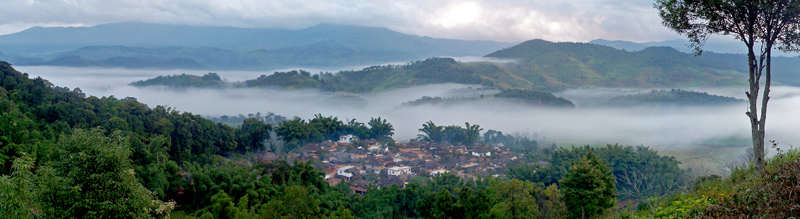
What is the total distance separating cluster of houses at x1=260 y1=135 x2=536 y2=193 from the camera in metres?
28.6

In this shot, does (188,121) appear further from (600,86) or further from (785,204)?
(600,86)

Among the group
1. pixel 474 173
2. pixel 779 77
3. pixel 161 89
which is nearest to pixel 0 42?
pixel 161 89

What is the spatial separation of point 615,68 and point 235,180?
134284 millimetres

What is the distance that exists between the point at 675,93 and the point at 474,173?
72.6 m

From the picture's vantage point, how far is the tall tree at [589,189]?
43.0ft

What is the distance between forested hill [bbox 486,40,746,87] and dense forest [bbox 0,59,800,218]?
95.3 metres

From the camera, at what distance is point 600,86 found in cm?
11950

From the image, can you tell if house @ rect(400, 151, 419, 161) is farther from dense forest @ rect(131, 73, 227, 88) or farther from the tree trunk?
dense forest @ rect(131, 73, 227, 88)

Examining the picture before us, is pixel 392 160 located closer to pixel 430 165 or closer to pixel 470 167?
pixel 430 165

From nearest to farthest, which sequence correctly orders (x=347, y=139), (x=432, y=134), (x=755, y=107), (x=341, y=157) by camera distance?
(x=755, y=107), (x=341, y=157), (x=347, y=139), (x=432, y=134)

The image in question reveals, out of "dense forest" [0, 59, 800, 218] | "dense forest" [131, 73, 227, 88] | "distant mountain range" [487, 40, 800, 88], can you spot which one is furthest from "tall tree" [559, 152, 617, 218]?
"distant mountain range" [487, 40, 800, 88]

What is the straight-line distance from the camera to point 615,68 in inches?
5167

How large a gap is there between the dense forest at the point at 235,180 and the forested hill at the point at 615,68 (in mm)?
95321

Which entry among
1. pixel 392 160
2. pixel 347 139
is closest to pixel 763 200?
pixel 392 160
